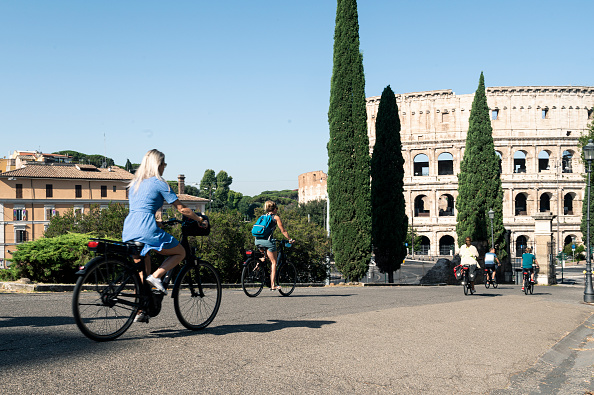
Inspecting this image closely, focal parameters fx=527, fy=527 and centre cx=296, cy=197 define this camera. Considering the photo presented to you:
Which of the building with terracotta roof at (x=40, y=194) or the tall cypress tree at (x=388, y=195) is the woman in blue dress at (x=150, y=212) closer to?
the tall cypress tree at (x=388, y=195)

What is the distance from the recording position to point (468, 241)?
15828 millimetres

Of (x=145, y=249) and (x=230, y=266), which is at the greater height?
(x=145, y=249)

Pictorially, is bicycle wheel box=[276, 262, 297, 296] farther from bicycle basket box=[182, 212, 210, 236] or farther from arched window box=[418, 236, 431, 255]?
arched window box=[418, 236, 431, 255]

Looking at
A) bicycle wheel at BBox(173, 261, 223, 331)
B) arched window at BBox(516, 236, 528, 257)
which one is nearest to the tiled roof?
arched window at BBox(516, 236, 528, 257)

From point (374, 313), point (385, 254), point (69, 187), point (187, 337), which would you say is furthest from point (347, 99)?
point (69, 187)

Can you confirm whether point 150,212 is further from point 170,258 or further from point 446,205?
point 446,205

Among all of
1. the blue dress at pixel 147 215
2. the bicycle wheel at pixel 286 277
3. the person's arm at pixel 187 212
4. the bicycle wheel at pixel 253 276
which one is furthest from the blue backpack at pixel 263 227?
the blue dress at pixel 147 215

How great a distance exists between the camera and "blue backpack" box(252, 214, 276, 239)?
9766 mm

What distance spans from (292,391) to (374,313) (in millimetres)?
4455

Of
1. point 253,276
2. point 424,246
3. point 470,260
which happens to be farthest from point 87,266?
point 424,246

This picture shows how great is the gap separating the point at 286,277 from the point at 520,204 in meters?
73.1

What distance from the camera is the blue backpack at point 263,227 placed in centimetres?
977

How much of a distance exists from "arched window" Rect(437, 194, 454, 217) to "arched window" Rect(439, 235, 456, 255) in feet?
11.7

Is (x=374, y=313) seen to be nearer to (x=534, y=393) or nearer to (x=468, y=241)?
(x=534, y=393)
